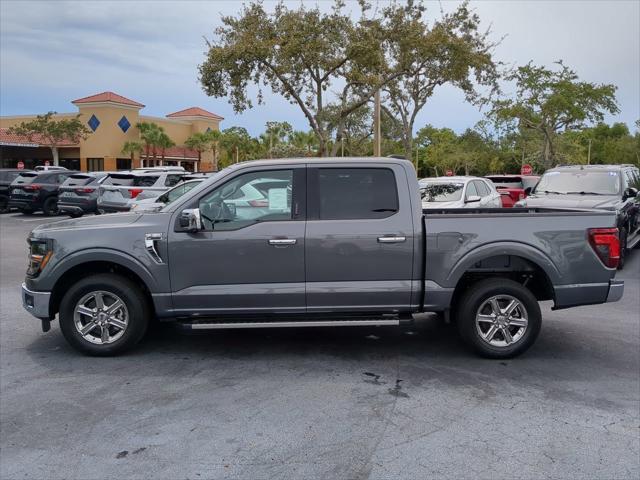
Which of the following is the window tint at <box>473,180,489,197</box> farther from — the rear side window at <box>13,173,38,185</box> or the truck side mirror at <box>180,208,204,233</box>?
the rear side window at <box>13,173,38,185</box>

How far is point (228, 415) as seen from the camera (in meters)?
4.43

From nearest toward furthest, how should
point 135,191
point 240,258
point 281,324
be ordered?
point 240,258, point 281,324, point 135,191

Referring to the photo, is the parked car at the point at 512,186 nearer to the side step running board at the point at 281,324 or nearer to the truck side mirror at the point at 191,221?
the side step running board at the point at 281,324

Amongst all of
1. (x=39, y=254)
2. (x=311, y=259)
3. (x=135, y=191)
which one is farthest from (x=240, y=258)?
(x=135, y=191)

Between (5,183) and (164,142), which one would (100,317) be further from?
(164,142)

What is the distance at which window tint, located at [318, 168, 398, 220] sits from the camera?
5.64 m

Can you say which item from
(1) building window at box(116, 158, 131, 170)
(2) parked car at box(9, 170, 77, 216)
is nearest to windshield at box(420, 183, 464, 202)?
(2) parked car at box(9, 170, 77, 216)

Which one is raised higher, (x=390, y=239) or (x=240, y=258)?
(x=390, y=239)

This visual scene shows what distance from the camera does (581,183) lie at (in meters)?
12.7

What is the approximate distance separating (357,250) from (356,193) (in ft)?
1.94

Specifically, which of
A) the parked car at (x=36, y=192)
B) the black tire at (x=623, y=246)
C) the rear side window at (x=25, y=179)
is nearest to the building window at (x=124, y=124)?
the rear side window at (x=25, y=179)

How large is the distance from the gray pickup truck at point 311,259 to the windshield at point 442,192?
8135 mm

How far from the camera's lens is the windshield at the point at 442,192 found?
13.9 meters

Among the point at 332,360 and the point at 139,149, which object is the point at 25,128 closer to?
the point at 139,149
